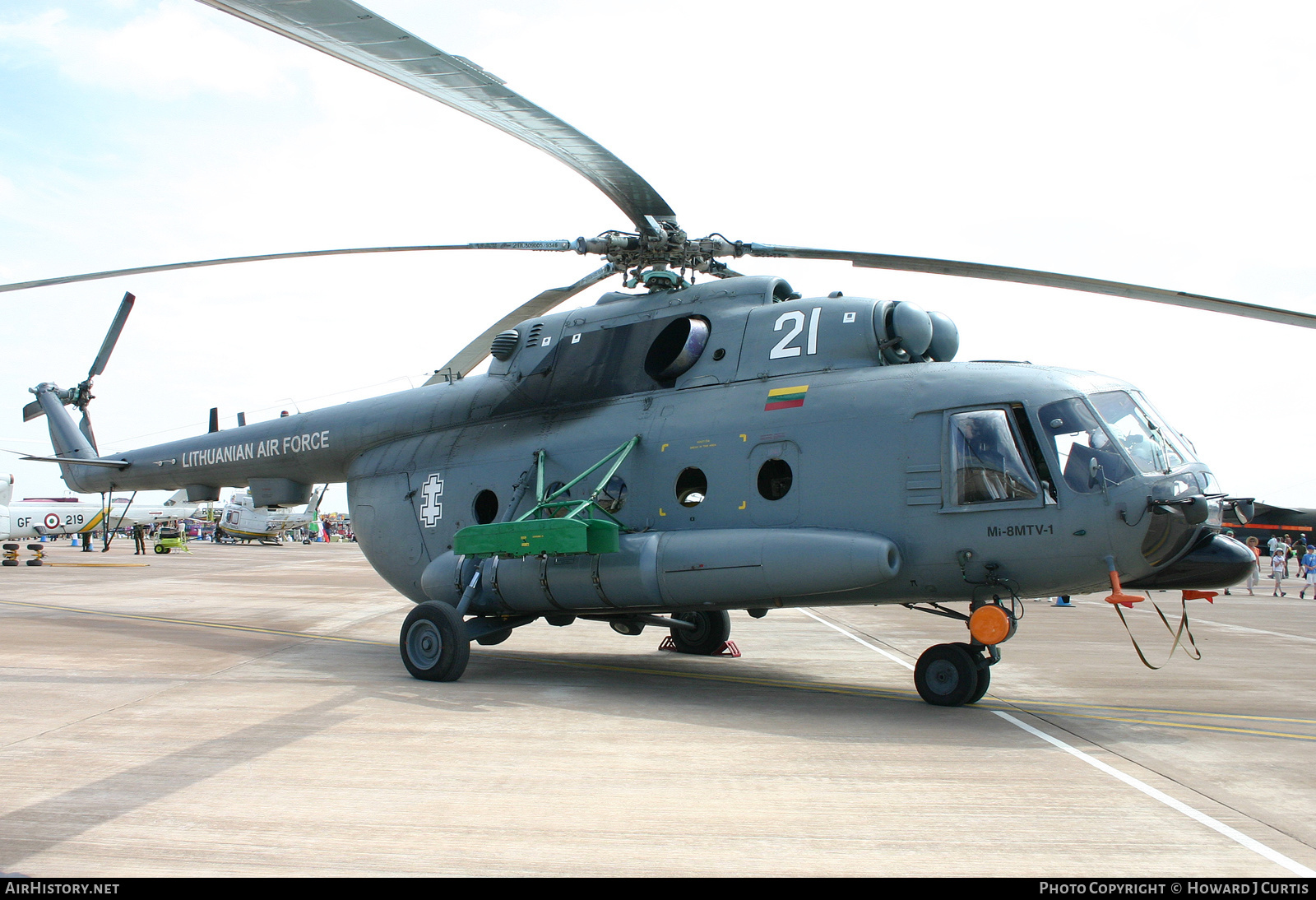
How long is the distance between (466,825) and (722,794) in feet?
5.14

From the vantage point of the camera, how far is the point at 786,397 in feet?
29.6

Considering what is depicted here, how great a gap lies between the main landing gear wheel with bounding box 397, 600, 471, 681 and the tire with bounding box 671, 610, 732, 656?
3528 mm

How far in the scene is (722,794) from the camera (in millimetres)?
5402

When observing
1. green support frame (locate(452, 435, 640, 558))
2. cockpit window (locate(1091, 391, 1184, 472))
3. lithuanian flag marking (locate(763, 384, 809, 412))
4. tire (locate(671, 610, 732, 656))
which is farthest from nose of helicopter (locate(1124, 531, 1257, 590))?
tire (locate(671, 610, 732, 656))

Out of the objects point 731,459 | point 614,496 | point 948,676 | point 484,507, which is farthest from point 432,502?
point 948,676

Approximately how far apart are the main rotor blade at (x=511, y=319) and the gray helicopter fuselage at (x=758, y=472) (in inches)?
10.4

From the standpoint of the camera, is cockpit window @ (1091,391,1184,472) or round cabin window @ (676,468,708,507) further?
round cabin window @ (676,468,708,507)

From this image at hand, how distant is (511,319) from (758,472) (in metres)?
4.62

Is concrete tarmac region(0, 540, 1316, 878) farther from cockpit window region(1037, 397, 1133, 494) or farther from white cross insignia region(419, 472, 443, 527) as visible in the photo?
cockpit window region(1037, 397, 1133, 494)

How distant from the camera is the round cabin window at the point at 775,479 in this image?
8.77m

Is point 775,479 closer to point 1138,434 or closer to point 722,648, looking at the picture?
point 1138,434

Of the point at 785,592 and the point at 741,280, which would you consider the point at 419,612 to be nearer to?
the point at 785,592

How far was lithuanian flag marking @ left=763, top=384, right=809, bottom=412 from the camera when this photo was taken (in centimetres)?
895
